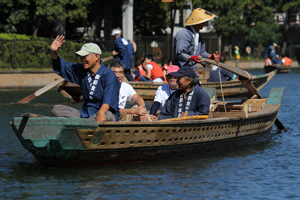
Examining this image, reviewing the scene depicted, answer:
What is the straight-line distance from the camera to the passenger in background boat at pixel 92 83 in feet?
25.6

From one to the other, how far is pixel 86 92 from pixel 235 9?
46.2 meters

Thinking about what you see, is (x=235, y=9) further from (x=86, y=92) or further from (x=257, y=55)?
(x=86, y=92)

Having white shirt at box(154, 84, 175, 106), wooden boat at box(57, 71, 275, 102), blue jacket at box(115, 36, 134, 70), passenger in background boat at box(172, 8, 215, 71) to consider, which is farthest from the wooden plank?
blue jacket at box(115, 36, 134, 70)

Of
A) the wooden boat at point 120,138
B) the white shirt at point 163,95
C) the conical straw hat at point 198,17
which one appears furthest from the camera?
the conical straw hat at point 198,17

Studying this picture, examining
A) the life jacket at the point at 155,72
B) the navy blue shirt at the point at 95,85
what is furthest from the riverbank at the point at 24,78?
the navy blue shirt at the point at 95,85

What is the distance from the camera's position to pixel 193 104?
28.9 ft

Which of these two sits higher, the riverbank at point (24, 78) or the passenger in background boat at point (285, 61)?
the riverbank at point (24, 78)

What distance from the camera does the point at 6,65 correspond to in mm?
23688

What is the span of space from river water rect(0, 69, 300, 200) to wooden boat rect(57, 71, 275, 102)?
6605 millimetres

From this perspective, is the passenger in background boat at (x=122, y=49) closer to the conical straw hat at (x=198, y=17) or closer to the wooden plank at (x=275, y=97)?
the wooden plank at (x=275, y=97)

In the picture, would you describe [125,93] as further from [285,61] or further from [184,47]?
[285,61]

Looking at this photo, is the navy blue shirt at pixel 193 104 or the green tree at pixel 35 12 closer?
the navy blue shirt at pixel 193 104

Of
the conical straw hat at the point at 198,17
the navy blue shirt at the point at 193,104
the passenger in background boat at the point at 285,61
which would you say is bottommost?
the passenger in background boat at the point at 285,61

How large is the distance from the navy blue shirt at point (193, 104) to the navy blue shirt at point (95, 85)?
1.15m
